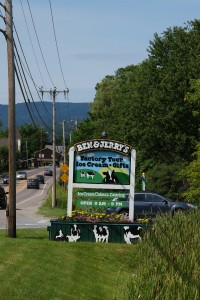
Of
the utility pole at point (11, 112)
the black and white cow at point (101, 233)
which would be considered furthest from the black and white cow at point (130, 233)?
the utility pole at point (11, 112)

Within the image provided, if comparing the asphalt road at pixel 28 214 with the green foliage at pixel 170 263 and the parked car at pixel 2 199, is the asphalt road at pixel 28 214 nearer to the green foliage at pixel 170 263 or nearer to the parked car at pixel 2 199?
the parked car at pixel 2 199

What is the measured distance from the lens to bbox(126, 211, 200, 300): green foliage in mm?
10570

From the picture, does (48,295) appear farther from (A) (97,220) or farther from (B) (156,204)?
(B) (156,204)

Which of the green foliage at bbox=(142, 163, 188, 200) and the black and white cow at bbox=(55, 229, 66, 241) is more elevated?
the green foliage at bbox=(142, 163, 188, 200)

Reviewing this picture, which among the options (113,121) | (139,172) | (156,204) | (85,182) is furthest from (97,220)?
(113,121)

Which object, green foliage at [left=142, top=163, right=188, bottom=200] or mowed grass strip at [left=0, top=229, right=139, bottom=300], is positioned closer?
mowed grass strip at [left=0, top=229, right=139, bottom=300]

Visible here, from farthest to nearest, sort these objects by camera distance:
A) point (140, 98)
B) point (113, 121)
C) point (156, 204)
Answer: point (113, 121) → point (140, 98) → point (156, 204)

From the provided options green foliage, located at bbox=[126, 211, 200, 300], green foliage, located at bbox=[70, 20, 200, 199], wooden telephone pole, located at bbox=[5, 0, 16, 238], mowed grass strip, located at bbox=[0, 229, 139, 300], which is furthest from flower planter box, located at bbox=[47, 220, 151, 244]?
green foliage, located at bbox=[70, 20, 200, 199]

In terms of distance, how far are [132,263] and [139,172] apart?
1843 inches

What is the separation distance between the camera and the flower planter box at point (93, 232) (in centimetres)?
2097

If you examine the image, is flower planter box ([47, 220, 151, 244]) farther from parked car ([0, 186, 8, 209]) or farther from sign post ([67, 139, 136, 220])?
parked car ([0, 186, 8, 209])

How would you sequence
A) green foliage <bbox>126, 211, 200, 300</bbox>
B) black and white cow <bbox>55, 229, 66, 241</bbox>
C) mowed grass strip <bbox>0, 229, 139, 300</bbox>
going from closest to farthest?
green foliage <bbox>126, 211, 200, 300</bbox> < mowed grass strip <bbox>0, 229, 139, 300</bbox> < black and white cow <bbox>55, 229, 66, 241</bbox>

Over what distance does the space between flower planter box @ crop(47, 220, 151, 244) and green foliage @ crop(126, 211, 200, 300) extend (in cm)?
427

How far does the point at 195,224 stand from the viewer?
1566cm
